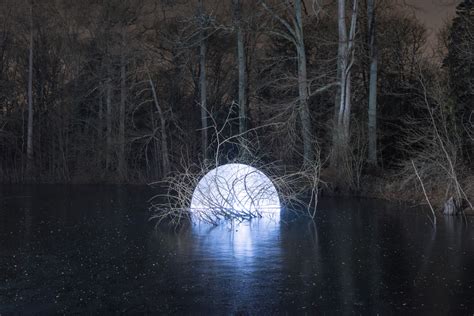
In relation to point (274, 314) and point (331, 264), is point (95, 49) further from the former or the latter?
→ point (274, 314)

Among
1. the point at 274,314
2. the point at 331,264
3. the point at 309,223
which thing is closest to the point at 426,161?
the point at 309,223

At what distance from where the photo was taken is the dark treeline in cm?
3170

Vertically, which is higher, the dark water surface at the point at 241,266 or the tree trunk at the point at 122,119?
the tree trunk at the point at 122,119

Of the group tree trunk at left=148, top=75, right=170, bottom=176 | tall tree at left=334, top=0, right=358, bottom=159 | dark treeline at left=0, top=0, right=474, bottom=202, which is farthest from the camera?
tree trunk at left=148, top=75, right=170, bottom=176

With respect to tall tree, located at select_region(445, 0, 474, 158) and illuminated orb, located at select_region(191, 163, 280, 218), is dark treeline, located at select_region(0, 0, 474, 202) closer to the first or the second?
tall tree, located at select_region(445, 0, 474, 158)

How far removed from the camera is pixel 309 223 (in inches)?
645

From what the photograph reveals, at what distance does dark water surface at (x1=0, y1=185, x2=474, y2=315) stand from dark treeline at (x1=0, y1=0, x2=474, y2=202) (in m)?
14.0

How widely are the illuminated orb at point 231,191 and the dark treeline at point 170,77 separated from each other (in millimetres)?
11240

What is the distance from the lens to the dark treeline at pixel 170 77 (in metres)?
31.7

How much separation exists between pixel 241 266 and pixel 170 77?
29177 mm

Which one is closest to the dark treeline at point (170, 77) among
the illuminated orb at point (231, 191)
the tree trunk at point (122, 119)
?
the tree trunk at point (122, 119)

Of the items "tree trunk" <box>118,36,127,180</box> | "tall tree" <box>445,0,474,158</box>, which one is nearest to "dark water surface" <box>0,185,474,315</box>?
"tall tree" <box>445,0,474,158</box>

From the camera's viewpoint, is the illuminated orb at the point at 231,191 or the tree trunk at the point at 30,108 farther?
the tree trunk at the point at 30,108

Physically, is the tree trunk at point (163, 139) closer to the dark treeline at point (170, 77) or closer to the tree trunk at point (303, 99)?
the dark treeline at point (170, 77)
